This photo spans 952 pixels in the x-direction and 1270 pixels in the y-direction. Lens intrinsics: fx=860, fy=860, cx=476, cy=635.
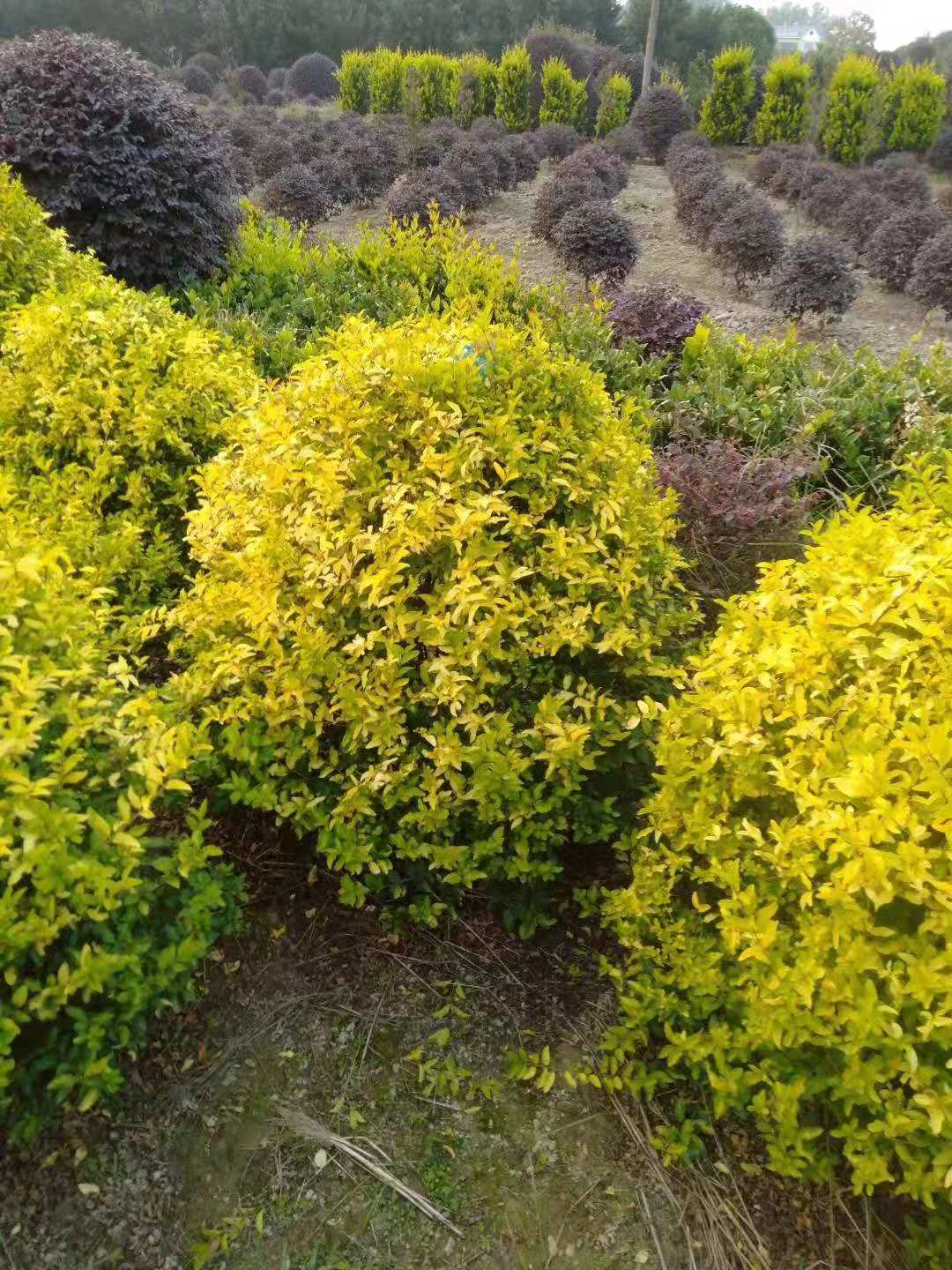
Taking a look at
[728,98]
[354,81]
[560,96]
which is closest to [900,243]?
[728,98]

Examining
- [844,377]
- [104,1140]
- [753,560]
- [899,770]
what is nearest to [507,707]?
[899,770]

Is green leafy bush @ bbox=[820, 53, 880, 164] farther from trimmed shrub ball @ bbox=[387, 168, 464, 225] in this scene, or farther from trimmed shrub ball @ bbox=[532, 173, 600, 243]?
trimmed shrub ball @ bbox=[387, 168, 464, 225]

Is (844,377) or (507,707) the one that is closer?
(507,707)

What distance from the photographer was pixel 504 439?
86.0 inches

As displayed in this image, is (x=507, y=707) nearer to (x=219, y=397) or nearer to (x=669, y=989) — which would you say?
(x=669, y=989)

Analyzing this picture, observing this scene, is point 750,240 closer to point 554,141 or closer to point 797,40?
point 554,141

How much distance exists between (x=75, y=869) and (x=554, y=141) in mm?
15873

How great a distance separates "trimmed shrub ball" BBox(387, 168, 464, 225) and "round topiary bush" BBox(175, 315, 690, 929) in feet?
26.7

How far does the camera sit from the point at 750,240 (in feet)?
29.3

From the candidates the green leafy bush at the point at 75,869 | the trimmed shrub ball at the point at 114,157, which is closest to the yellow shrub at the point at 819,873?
the green leafy bush at the point at 75,869

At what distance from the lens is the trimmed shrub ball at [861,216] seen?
35.2ft

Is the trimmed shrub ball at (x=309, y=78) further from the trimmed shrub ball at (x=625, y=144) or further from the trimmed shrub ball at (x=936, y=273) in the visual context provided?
the trimmed shrub ball at (x=936, y=273)

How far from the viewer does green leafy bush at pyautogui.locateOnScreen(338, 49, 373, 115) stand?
19594 millimetres

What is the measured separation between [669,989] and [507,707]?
2.60 feet
